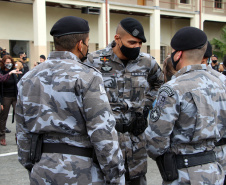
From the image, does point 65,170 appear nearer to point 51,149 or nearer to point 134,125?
point 51,149

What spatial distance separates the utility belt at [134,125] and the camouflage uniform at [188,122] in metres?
0.83

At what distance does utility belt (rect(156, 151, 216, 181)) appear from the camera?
2.29m

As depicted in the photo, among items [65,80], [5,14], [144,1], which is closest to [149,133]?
[65,80]

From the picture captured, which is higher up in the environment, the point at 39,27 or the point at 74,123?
the point at 39,27

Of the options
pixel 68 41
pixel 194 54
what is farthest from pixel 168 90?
pixel 68 41

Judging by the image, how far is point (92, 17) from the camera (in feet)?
67.0

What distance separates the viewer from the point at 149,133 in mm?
2410

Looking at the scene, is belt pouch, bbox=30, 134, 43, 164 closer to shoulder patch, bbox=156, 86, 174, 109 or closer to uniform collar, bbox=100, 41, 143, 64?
shoulder patch, bbox=156, 86, 174, 109

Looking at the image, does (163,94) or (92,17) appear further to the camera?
(92,17)

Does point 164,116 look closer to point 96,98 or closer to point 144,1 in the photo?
point 96,98

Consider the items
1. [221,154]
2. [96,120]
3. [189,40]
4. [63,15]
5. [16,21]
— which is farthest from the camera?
[63,15]

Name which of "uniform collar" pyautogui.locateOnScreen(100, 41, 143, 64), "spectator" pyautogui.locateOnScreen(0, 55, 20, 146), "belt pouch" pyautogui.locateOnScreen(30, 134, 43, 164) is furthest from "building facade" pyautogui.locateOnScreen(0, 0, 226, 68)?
"belt pouch" pyautogui.locateOnScreen(30, 134, 43, 164)

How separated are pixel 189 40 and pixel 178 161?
34.5 inches

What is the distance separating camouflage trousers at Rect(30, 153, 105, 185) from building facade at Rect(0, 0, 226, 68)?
14.5 meters
